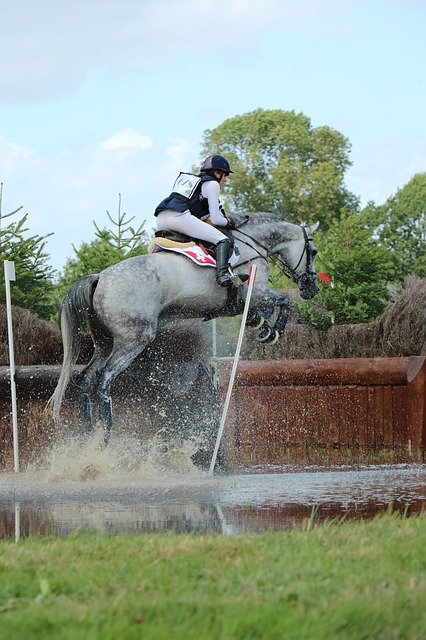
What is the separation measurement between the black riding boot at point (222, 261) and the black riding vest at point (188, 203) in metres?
0.53

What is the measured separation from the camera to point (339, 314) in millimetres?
23578

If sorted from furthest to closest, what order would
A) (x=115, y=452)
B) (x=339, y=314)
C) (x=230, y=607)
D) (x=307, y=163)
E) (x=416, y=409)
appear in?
(x=307, y=163), (x=339, y=314), (x=416, y=409), (x=115, y=452), (x=230, y=607)

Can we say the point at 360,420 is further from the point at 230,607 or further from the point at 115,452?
the point at 230,607

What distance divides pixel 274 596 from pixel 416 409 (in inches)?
443

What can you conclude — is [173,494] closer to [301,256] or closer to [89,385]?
[89,385]

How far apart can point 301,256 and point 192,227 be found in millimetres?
1874

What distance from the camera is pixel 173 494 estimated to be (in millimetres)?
9883

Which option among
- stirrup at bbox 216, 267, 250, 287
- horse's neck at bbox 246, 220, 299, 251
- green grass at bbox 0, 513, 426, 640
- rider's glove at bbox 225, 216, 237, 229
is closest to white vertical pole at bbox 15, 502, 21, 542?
green grass at bbox 0, 513, 426, 640

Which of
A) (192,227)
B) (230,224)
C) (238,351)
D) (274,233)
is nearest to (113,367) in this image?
(238,351)

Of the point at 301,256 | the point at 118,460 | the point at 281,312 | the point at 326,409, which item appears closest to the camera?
the point at 118,460

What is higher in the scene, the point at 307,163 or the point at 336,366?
the point at 307,163

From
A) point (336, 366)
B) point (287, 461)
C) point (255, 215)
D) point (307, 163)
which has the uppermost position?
point (307, 163)

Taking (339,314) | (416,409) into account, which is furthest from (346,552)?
(339,314)

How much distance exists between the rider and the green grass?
6611mm
